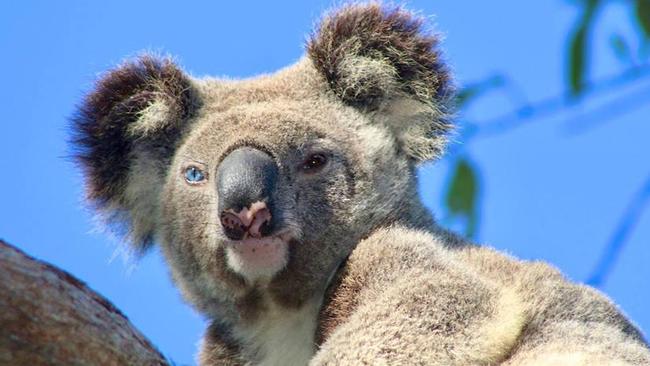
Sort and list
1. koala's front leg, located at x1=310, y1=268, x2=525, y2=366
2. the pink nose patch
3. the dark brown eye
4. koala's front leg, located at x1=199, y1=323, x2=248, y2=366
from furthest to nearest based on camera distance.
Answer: koala's front leg, located at x1=199, y1=323, x2=248, y2=366, the dark brown eye, the pink nose patch, koala's front leg, located at x1=310, y1=268, x2=525, y2=366

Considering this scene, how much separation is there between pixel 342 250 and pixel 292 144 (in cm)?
49

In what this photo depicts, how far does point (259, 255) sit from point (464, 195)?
3.73 feet

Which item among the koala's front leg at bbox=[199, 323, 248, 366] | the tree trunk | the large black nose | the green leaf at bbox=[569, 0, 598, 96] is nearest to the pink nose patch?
the large black nose

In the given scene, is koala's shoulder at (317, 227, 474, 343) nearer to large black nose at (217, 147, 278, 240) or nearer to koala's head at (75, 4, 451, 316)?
koala's head at (75, 4, 451, 316)

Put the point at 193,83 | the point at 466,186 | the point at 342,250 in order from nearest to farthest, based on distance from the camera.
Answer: the point at 466,186, the point at 342,250, the point at 193,83

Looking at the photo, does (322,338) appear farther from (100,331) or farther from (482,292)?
(100,331)

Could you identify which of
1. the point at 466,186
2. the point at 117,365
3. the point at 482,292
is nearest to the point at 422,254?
the point at 482,292

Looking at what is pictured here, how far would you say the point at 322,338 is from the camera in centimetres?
368

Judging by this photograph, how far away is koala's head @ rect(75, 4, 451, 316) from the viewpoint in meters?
3.84

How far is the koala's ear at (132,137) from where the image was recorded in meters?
4.47

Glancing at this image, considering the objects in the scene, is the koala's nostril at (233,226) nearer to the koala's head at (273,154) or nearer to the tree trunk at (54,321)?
the koala's head at (273,154)

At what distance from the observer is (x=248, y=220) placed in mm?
3619

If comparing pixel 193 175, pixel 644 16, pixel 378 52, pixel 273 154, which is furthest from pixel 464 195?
pixel 378 52

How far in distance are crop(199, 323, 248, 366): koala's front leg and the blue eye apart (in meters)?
0.64
